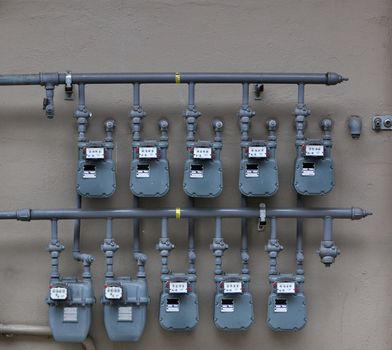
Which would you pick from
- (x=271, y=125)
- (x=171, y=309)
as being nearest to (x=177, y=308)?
(x=171, y=309)

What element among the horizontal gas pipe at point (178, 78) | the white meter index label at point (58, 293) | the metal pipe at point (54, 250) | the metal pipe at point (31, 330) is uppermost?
the horizontal gas pipe at point (178, 78)

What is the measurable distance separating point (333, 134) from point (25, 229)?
1.16 m

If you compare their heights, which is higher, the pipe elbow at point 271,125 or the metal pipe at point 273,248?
the pipe elbow at point 271,125

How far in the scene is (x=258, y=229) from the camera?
1951mm

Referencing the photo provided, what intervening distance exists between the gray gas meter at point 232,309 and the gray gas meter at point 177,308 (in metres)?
0.08

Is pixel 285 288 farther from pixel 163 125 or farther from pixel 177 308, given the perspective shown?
pixel 163 125

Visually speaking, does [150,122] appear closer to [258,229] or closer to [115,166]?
[115,166]

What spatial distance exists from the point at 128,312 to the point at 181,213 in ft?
1.24

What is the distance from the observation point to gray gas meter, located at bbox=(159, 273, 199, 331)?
1.85 meters

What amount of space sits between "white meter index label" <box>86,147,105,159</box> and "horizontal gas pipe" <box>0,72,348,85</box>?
0.77 ft

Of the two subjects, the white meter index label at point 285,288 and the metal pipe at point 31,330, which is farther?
the metal pipe at point 31,330

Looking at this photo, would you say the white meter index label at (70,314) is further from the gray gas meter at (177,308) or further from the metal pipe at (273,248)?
the metal pipe at (273,248)

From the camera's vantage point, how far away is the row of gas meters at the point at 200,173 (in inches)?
71.3

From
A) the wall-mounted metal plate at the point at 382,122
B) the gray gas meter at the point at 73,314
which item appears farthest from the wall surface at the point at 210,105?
the gray gas meter at the point at 73,314
